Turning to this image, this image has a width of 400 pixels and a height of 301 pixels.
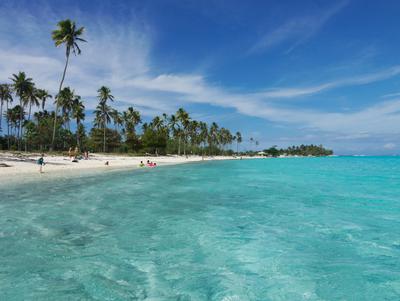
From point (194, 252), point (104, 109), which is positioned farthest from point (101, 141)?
point (194, 252)

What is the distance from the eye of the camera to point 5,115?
84125 mm

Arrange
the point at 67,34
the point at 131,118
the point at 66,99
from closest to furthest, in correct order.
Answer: the point at 67,34 < the point at 66,99 < the point at 131,118

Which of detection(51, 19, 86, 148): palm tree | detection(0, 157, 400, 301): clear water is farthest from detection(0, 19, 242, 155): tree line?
detection(0, 157, 400, 301): clear water

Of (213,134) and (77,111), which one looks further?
(213,134)

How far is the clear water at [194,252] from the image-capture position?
5.39m

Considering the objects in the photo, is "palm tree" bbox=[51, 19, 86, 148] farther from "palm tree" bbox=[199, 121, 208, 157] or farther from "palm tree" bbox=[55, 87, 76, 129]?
"palm tree" bbox=[199, 121, 208, 157]

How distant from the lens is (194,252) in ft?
24.8

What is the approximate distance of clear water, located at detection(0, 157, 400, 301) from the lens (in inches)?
212

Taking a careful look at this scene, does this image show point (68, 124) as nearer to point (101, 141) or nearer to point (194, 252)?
point (101, 141)

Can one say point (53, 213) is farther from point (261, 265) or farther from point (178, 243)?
point (261, 265)

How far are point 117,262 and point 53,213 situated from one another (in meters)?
6.35

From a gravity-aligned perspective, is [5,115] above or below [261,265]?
above

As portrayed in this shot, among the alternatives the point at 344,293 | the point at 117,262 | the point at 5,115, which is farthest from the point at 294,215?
the point at 5,115

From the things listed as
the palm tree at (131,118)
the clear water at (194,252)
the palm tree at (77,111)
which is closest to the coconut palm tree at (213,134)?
the palm tree at (131,118)
